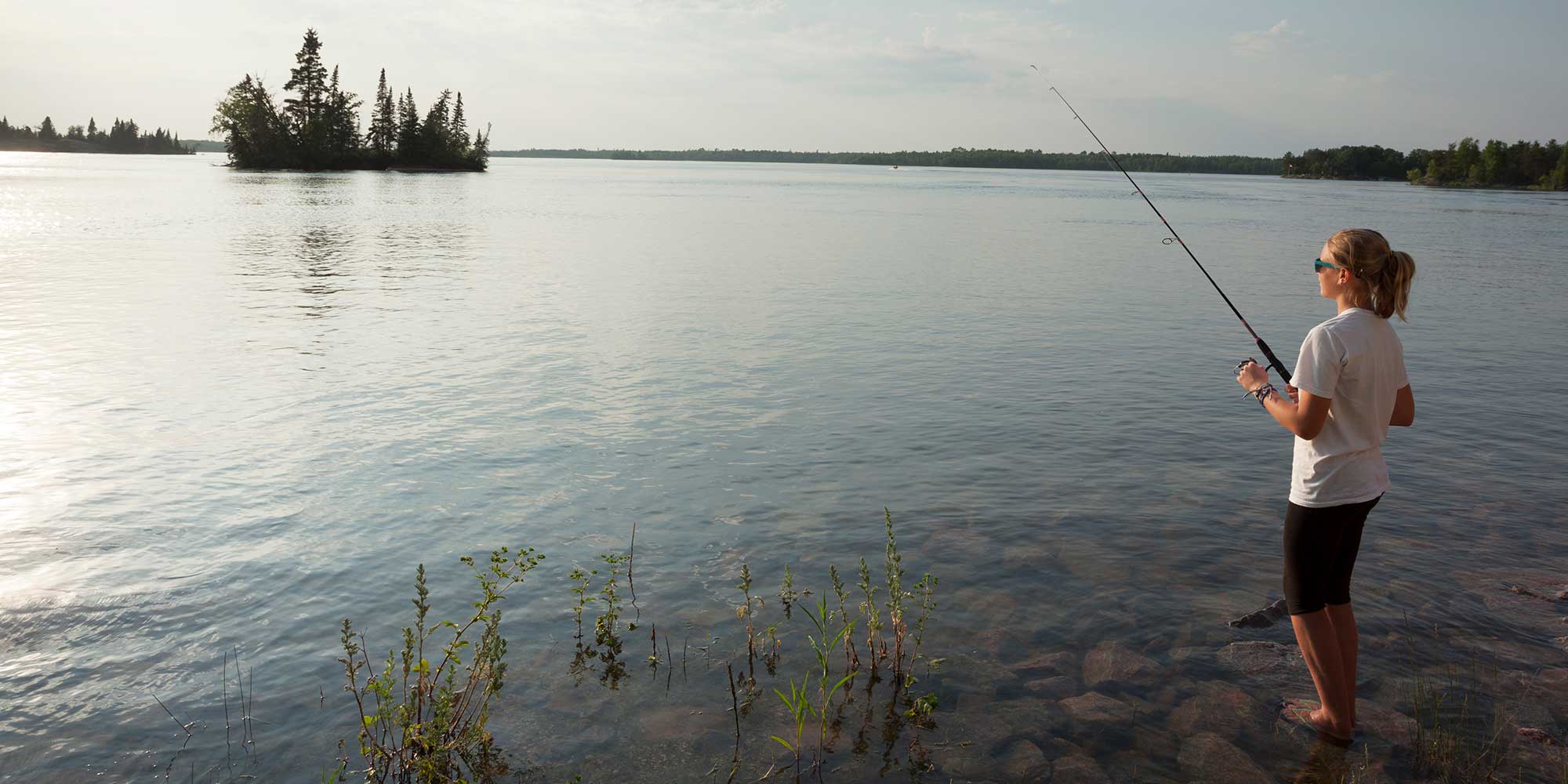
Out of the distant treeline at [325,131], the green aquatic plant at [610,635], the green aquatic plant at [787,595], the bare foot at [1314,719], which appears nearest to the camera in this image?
the bare foot at [1314,719]

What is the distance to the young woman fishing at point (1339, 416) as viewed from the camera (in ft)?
15.1

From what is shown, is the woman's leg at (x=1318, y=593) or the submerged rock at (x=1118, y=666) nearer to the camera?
the woman's leg at (x=1318, y=593)

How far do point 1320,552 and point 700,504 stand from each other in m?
5.65

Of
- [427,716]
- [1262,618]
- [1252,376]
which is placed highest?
[1252,376]

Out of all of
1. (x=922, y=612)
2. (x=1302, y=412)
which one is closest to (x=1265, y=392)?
(x=1302, y=412)

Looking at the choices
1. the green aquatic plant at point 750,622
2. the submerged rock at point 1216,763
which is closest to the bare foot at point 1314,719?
the submerged rock at point 1216,763

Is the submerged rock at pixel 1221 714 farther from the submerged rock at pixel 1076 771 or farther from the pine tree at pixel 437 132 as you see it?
the pine tree at pixel 437 132

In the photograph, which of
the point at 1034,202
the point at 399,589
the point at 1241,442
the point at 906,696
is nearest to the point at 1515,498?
the point at 1241,442

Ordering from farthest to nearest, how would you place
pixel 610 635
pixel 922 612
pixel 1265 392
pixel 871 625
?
1. pixel 922 612
2. pixel 610 635
3. pixel 871 625
4. pixel 1265 392

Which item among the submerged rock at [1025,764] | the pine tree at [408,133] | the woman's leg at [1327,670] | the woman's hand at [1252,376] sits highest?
the pine tree at [408,133]

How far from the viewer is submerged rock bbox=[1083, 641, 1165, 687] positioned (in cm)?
616

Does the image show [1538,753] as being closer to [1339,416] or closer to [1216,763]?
[1216,763]

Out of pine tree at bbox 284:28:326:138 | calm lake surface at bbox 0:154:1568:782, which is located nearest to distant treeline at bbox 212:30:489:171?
pine tree at bbox 284:28:326:138

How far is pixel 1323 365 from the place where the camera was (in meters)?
4.60
